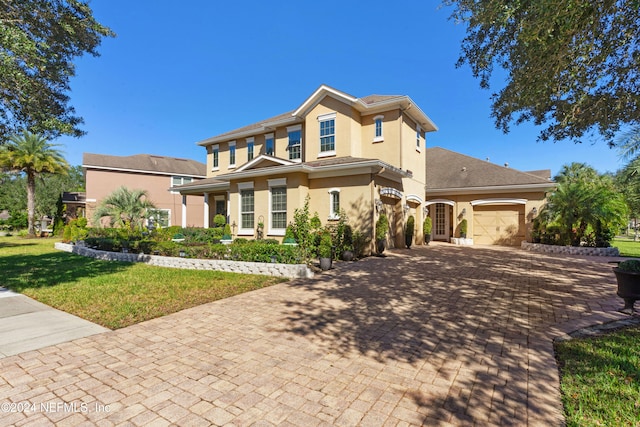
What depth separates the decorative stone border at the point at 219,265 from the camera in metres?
9.64

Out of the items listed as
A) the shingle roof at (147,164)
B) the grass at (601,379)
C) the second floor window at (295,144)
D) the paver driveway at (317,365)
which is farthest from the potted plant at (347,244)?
the shingle roof at (147,164)

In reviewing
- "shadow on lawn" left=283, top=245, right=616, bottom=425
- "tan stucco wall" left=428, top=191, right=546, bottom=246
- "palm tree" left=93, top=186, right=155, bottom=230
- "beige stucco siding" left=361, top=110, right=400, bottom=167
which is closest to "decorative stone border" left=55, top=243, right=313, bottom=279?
"shadow on lawn" left=283, top=245, right=616, bottom=425

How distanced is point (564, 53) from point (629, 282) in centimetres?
455

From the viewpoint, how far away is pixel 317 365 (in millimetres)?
4000

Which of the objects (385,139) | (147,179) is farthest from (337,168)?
(147,179)

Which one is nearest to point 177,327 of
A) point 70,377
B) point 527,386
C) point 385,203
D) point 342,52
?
point 70,377

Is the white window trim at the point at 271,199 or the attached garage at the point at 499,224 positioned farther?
the attached garage at the point at 499,224

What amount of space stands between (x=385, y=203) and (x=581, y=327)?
10.9 metres

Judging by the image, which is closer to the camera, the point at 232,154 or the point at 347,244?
the point at 347,244

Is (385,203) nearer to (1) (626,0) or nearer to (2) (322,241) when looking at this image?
(2) (322,241)

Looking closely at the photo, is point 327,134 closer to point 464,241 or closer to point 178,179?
point 464,241

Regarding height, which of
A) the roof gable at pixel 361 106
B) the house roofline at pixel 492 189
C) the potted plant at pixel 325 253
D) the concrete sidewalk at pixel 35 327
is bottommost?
the concrete sidewalk at pixel 35 327

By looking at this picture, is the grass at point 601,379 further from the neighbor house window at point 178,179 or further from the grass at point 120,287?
the neighbor house window at point 178,179

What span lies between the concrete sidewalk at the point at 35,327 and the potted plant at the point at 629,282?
379 inches
